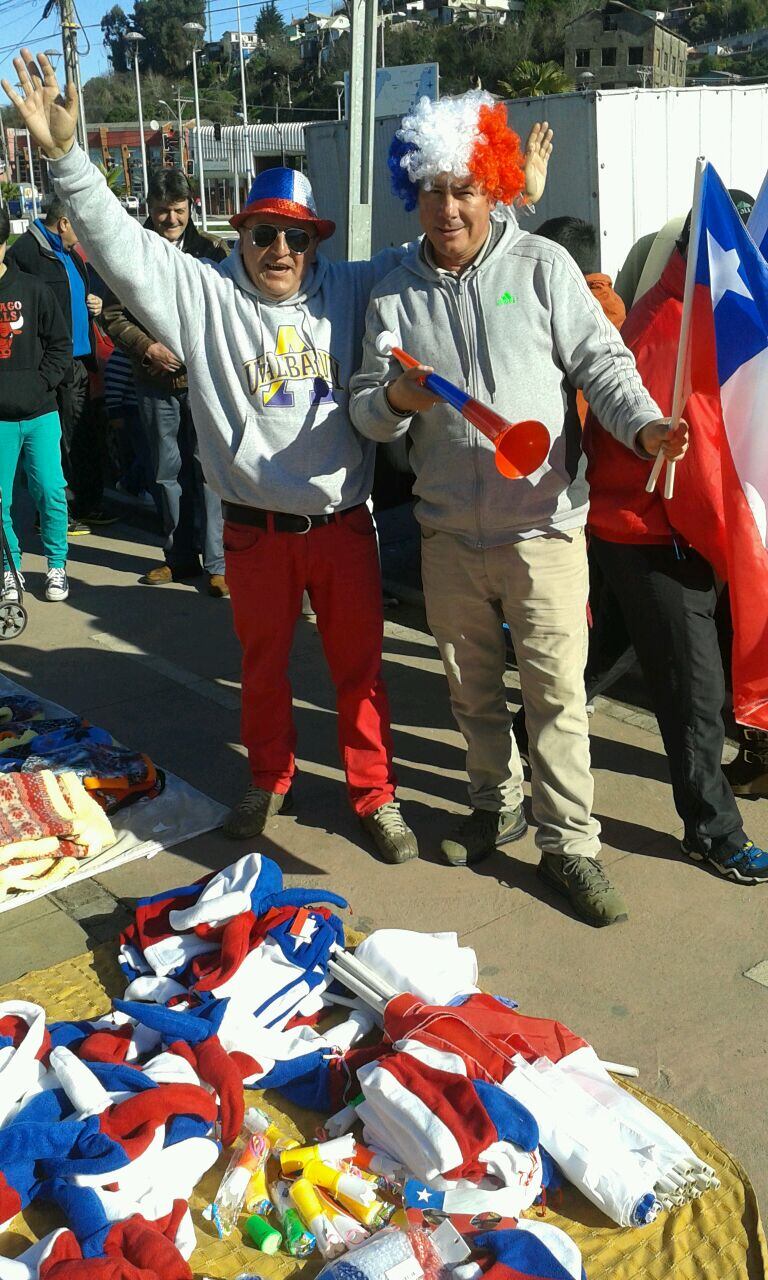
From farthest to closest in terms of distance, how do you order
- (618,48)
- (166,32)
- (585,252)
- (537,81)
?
(166,32)
(618,48)
(537,81)
(585,252)

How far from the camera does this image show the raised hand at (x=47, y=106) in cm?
338

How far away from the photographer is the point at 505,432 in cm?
312

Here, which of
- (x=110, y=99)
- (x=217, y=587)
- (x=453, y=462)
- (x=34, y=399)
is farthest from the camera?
(x=110, y=99)

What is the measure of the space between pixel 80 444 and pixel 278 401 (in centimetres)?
489

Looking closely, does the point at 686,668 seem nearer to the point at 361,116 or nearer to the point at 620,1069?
the point at 620,1069

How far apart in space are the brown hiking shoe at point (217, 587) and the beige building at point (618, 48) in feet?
243

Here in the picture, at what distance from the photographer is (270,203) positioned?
3656mm

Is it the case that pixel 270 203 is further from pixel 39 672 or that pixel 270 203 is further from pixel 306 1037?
pixel 39 672

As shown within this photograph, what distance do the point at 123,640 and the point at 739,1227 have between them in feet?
14.4

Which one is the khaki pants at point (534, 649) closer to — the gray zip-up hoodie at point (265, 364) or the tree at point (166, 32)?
the gray zip-up hoodie at point (265, 364)

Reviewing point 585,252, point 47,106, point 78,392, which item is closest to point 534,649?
point 47,106

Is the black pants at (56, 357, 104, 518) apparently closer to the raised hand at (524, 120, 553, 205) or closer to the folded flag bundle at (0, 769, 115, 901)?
the folded flag bundle at (0, 769, 115, 901)

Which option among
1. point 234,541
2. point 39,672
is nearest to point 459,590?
point 234,541

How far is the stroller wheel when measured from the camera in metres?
6.27
